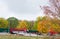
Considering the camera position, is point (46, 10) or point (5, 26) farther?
point (5, 26)

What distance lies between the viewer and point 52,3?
17.8m

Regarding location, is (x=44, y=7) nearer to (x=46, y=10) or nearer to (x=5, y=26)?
(x=46, y=10)

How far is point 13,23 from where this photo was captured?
64.3 meters

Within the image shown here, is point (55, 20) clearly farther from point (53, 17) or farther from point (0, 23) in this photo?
point (0, 23)

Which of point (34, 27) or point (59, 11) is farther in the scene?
point (34, 27)

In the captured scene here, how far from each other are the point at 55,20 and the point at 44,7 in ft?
4.43

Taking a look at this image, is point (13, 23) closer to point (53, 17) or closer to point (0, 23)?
point (0, 23)

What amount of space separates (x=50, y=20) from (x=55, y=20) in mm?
828

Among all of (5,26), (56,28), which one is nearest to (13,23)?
(5,26)

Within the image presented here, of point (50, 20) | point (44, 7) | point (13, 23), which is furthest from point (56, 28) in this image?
point (13, 23)

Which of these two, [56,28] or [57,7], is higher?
[57,7]

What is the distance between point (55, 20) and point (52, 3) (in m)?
1.35

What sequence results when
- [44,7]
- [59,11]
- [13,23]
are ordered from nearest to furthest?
[59,11]
[44,7]
[13,23]

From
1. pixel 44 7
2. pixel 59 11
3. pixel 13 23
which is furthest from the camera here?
pixel 13 23
